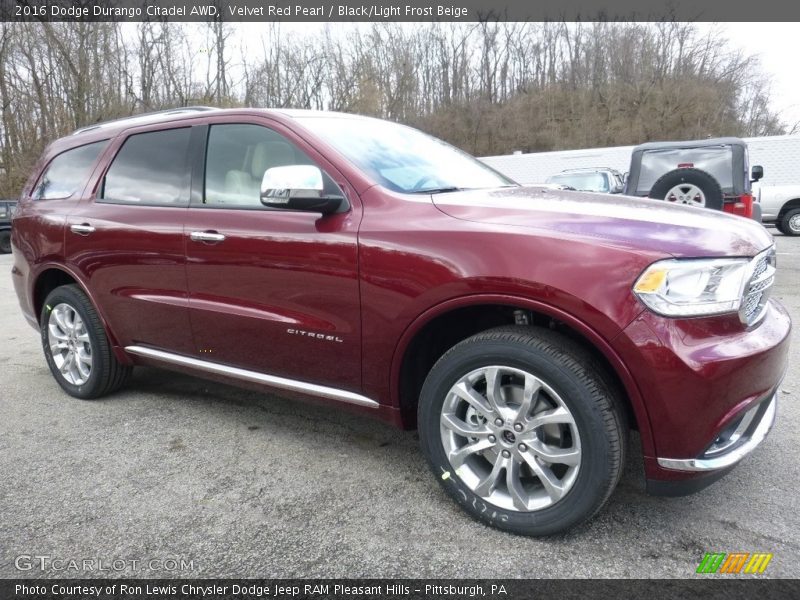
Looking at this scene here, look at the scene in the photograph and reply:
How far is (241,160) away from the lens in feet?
10.00

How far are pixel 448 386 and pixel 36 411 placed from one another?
2.85 m

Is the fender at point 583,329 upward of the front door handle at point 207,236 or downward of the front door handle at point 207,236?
downward

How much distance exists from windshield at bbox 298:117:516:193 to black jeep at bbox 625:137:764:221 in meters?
4.12

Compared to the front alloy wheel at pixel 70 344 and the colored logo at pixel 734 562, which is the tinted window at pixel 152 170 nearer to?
the front alloy wheel at pixel 70 344

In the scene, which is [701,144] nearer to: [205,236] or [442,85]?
[205,236]

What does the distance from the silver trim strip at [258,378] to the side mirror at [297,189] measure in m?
0.83

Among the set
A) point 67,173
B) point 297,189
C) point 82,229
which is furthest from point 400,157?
point 67,173

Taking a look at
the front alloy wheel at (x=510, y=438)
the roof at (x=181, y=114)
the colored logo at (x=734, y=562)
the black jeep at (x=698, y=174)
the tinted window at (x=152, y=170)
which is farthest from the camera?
the black jeep at (x=698, y=174)

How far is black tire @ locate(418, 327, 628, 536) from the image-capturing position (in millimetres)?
2002

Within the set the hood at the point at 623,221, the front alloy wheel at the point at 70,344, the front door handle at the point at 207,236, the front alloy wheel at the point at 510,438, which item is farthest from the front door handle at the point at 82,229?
the front alloy wheel at the point at 510,438

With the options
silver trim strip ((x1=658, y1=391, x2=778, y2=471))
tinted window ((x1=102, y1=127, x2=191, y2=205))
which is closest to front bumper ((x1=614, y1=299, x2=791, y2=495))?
silver trim strip ((x1=658, y1=391, x2=778, y2=471))

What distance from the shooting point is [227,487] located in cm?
263

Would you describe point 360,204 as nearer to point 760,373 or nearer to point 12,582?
point 760,373
